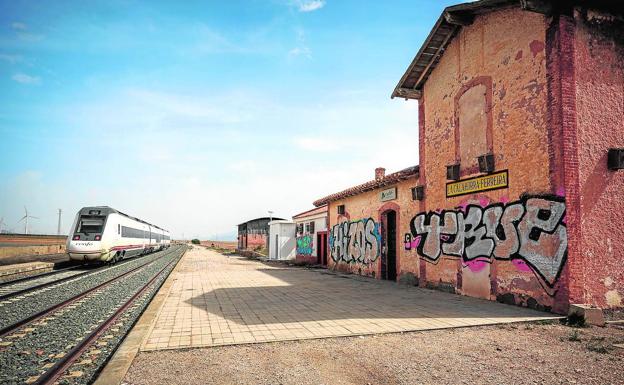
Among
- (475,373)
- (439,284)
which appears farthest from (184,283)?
(475,373)

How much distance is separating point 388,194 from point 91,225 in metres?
14.8

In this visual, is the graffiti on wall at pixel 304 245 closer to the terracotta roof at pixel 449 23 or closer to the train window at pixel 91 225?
the train window at pixel 91 225

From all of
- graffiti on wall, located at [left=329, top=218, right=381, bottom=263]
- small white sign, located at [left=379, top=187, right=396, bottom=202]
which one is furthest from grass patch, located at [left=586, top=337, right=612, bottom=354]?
graffiti on wall, located at [left=329, top=218, right=381, bottom=263]

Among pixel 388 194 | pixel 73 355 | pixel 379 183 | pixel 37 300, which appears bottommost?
pixel 37 300

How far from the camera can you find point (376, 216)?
1452 centimetres

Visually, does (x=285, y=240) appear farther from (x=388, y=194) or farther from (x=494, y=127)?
(x=494, y=127)

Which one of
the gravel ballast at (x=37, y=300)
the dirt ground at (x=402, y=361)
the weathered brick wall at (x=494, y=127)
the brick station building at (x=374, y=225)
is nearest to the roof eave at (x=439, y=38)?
the weathered brick wall at (x=494, y=127)

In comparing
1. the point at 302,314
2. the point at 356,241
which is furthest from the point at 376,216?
the point at 302,314

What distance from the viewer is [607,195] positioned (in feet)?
24.3

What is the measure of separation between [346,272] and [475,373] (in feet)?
42.3

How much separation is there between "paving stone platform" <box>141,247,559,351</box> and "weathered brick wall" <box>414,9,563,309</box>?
59 cm

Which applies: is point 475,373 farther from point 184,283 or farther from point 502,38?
point 184,283

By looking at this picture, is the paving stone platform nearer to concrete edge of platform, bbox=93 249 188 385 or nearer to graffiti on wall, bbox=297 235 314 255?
concrete edge of platform, bbox=93 249 188 385

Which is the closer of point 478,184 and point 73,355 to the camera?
point 73,355
